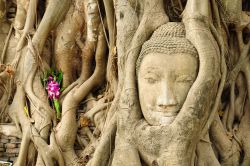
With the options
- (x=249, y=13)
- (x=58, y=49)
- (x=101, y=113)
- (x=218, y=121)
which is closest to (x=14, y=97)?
(x=58, y=49)

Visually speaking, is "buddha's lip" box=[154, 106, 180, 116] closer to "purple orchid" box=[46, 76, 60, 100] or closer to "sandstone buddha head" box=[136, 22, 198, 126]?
"sandstone buddha head" box=[136, 22, 198, 126]

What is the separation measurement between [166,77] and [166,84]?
51mm

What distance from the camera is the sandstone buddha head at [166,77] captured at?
3.01 meters

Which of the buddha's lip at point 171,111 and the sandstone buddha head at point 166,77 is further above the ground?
the sandstone buddha head at point 166,77

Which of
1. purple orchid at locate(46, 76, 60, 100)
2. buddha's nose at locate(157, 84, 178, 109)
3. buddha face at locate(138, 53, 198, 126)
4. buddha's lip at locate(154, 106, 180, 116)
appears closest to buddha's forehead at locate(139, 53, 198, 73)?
buddha face at locate(138, 53, 198, 126)

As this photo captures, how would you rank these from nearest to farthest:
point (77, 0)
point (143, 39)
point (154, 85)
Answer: point (154, 85) < point (143, 39) < point (77, 0)

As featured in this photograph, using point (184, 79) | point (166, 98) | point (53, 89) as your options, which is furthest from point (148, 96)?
A: point (53, 89)

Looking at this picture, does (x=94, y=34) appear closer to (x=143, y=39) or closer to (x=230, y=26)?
(x=143, y=39)

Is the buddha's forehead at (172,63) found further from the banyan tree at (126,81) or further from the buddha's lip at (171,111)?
the buddha's lip at (171,111)

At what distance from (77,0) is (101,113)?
1.20 meters

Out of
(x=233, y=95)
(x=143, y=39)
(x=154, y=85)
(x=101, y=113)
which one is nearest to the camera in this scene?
(x=154, y=85)

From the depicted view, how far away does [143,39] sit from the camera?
325 cm

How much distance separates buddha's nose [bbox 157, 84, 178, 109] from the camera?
2977mm

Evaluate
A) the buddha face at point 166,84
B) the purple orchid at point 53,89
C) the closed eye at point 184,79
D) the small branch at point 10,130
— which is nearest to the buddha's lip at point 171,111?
the buddha face at point 166,84
